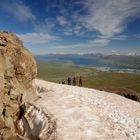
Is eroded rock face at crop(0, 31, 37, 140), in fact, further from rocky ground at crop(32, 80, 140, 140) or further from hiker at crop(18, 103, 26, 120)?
rocky ground at crop(32, 80, 140, 140)

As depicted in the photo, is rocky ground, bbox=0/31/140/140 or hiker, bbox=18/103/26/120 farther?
hiker, bbox=18/103/26/120

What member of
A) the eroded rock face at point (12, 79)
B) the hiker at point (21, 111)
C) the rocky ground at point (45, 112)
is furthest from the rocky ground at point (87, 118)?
the eroded rock face at point (12, 79)

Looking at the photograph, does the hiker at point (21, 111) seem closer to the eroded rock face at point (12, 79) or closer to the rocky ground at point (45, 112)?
the rocky ground at point (45, 112)

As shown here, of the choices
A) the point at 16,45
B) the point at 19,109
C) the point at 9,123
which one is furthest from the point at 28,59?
the point at 9,123

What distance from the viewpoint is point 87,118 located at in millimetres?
24672

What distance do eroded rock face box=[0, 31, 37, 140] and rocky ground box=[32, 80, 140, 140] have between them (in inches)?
106

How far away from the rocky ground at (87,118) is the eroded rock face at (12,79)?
270cm

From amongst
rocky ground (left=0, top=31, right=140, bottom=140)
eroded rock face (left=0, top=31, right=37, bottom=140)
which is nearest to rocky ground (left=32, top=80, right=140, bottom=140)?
rocky ground (left=0, top=31, right=140, bottom=140)

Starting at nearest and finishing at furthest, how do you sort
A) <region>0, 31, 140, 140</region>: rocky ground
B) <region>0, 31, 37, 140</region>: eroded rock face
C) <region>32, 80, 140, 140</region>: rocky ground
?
<region>32, 80, 140, 140</region>: rocky ground, <region>0, 31, 140, 140</region>: rocky ground, <region>0, 31, 37, 140</region>: eroded rock face

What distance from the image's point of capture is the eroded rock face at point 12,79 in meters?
28.4

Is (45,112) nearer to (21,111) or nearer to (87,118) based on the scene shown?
(87,118)

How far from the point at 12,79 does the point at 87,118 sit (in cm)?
1242

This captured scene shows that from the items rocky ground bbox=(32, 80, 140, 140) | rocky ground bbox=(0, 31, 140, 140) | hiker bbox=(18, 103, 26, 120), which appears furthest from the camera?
hiker bbox=(18, 103, 26, 120)

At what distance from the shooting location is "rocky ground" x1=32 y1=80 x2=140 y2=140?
70.1ft
